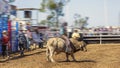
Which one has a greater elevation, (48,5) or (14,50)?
(48,5)

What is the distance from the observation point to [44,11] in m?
51.0

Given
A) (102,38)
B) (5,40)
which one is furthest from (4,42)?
(102,38)

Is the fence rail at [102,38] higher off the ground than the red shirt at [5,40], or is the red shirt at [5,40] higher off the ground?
the red shirt at [5,40]

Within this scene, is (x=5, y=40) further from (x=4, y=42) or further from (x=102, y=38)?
(x=102, y=38)

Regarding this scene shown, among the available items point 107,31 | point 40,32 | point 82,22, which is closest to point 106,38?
point 107,31

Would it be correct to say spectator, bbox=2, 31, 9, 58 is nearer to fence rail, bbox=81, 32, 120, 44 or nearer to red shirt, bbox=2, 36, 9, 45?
red shirt, bbox=2, 36, 9, 45

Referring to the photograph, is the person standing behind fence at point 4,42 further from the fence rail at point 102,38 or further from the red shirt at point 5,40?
the fence rail at point 102,38

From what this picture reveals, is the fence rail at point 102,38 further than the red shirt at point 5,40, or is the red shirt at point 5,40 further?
the fence rail at point 102,38

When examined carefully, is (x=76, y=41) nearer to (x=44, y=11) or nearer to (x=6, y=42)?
(x=6, y=42)

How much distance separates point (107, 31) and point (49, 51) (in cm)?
2037

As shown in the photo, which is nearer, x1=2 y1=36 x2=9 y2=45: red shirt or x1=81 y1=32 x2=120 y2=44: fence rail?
x1=2 y1=36 x2=9 y2=45: red shirt

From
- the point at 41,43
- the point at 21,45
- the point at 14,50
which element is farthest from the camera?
the point at 41,43

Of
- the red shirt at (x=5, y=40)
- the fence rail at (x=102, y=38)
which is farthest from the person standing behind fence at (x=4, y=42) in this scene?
the fence rail at (x=102, y=38)

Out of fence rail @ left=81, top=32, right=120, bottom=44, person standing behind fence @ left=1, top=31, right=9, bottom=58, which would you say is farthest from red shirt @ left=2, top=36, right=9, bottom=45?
fence rail @ left=81, top=32, right=120, bottom=44
